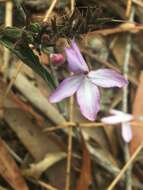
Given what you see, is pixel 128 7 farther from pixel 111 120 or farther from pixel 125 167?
pixel 125 167

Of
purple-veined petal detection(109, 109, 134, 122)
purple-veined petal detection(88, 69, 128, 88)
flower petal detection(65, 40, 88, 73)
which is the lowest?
purple-veined petal detection(109, 109, 134, 122)

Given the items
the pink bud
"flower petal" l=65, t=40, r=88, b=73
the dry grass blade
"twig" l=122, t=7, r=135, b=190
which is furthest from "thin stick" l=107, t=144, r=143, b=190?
"flower petal" l=65, t=40, r=88, b=73

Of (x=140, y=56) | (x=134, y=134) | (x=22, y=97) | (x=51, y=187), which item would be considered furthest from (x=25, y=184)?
(x=140, y=56)

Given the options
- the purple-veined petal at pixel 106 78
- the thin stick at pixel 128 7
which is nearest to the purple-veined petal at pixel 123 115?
the thin stick at pixel 128 7

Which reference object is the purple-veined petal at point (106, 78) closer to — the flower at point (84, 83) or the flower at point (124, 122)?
the flower at point (84, 83)

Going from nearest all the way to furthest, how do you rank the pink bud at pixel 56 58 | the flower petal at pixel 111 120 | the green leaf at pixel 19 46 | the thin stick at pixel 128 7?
1. the green leaf at pixel 19 46
2. the pink bud at pixel 56 58
3. the flower petal at pixel 111 120
4. the thin stick at pixel 128 7

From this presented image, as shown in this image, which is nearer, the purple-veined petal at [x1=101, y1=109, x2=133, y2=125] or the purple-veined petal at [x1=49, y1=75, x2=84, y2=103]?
the purple-veined petal at [x1=49, y1=75, x2=84, y2=103]

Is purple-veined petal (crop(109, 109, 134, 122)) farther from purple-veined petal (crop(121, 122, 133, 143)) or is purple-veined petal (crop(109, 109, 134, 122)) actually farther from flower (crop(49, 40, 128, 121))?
flower (crop(49, 40, 128, 121))
